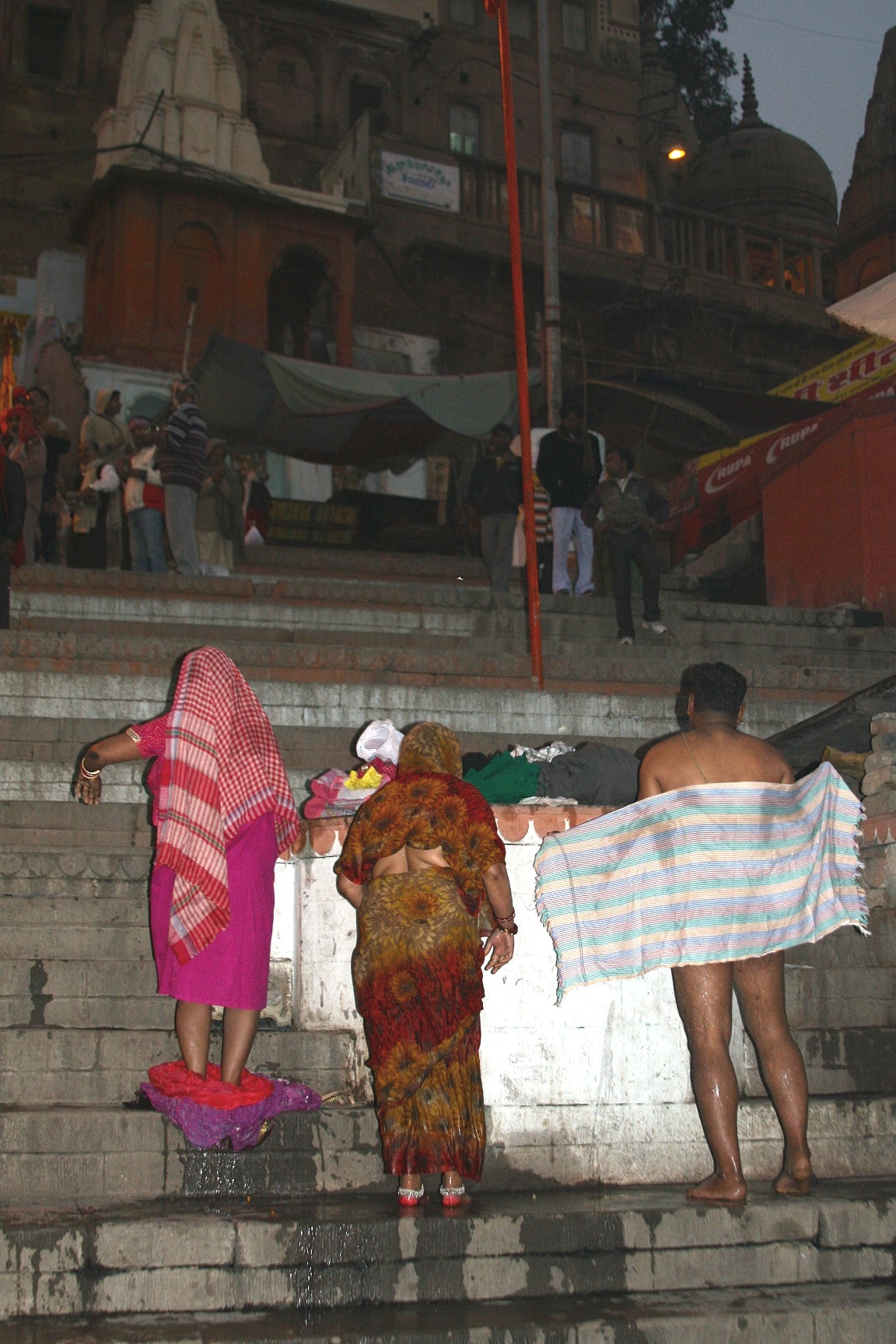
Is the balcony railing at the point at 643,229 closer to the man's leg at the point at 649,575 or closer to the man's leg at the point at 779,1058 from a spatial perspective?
the man's leg at the point at 649,575

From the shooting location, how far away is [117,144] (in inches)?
870

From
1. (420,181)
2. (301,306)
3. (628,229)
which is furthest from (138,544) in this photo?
(628,229)

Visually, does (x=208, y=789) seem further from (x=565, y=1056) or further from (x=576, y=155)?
(x=576, y=155)

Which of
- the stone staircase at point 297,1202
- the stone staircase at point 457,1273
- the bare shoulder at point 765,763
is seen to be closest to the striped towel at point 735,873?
the bare shoulder at point 765,763

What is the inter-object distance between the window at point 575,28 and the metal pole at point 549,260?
16459 millimetres

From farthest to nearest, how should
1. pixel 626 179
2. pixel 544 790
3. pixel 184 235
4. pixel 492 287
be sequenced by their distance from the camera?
1. pixel 626 179
2. pixel 492 287
3. pixel 184 235
4. pixel 544 790

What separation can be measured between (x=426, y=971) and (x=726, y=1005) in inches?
40.3

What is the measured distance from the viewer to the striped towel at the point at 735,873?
14.9 feet

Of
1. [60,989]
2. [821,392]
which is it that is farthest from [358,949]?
[821,392]

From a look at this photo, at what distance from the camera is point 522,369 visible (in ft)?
30.8

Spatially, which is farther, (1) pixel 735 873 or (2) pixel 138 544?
(2) pixel 138 544

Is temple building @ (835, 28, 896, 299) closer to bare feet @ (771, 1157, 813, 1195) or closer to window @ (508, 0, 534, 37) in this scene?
window @ (508, 0, 534, 37)

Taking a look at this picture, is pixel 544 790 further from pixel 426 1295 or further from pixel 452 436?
pixel 452 436

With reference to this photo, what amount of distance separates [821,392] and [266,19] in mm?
15139
